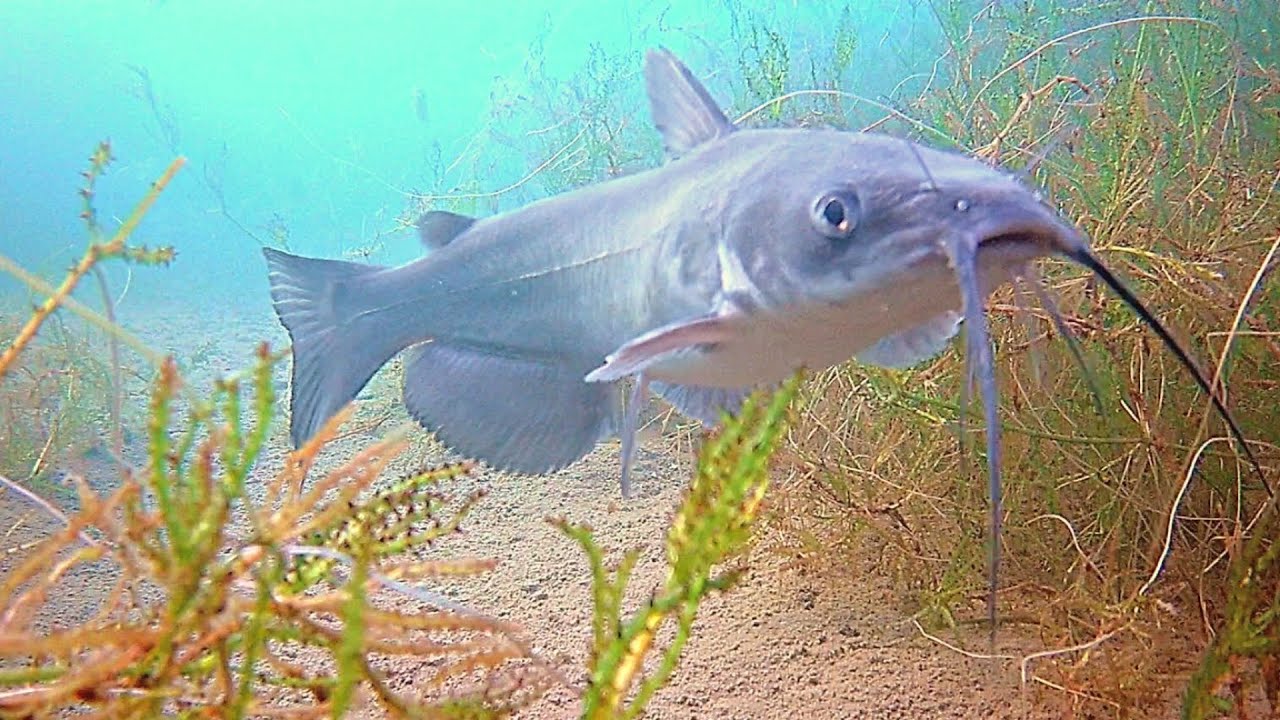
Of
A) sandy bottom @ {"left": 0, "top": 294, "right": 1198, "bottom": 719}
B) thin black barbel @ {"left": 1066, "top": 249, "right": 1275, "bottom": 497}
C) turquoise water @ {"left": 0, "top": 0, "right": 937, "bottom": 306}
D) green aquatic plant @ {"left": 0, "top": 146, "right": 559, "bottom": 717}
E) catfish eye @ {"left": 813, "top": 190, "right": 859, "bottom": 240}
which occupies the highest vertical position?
turquoise water @ {"left": 0, "top": 0, "right": 937, "bottom": 306}

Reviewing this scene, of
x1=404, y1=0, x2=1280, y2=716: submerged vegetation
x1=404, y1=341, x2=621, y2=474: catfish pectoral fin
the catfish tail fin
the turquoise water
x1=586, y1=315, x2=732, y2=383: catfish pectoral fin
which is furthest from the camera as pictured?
the turquoise water

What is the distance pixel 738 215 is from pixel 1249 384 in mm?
1922

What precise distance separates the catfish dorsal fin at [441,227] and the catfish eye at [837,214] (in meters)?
1.51

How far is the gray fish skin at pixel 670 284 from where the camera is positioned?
1.71m

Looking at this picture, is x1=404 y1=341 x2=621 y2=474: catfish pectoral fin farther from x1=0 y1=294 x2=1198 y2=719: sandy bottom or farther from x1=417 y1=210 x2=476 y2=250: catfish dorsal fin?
x1=0 y1=294 x2=1198 y2=719: sandy bottom

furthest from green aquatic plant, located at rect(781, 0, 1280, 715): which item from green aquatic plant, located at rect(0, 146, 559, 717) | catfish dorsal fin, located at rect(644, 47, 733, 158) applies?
green aquatic plant, located at rect(0, 146, 559, 717)

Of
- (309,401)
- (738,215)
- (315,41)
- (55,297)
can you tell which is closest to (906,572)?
(738,215)

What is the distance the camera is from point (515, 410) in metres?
2.79

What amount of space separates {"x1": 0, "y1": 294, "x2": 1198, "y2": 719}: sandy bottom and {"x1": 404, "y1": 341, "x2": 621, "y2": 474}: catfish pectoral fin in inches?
26.7

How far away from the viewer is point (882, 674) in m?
2.61

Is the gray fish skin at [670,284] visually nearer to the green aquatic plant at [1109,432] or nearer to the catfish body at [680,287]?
the catfish body at [680,287]

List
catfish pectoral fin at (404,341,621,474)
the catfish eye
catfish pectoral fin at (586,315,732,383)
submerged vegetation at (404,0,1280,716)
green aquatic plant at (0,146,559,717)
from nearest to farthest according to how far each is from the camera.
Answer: green aquatic plant at (0,146,559,717) < the catfish eye < catfish pectoral fin at (586,315,732,383) < submerged vegetation at (404,0,1280,716) < catfish pectoral fin at (404,341,621,474)

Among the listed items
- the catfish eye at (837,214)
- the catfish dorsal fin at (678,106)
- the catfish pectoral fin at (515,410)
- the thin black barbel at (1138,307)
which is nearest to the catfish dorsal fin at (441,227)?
the catfish pectoral fin at (515,410)

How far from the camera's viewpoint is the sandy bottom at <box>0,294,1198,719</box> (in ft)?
8.15
